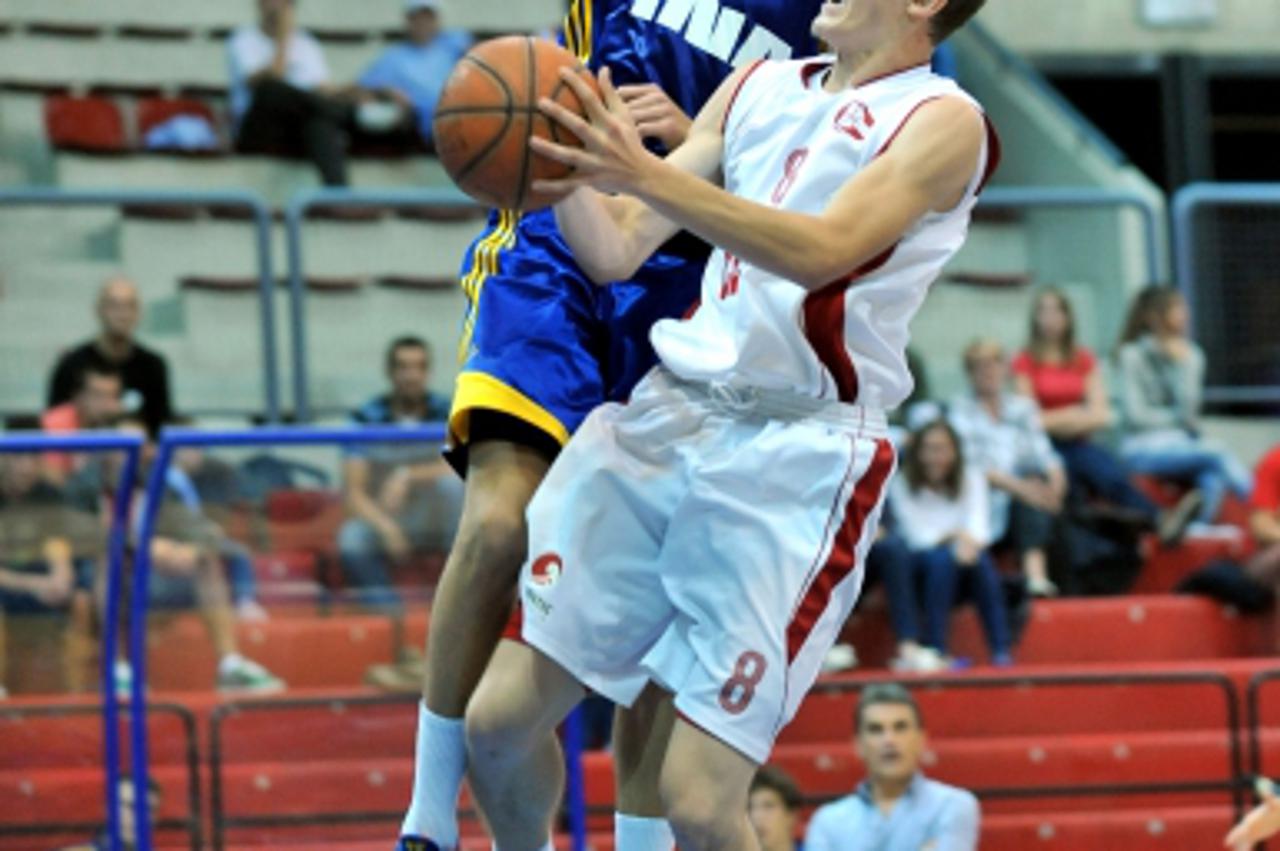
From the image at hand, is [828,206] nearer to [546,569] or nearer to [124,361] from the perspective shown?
[546,569]

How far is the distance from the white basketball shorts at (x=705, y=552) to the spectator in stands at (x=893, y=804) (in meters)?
3.31

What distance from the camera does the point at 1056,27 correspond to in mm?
14508

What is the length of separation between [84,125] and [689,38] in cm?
743

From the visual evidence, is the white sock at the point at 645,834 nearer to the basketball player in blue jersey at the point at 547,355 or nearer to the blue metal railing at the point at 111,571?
the basketball player in blue jersey at the point at 547,355

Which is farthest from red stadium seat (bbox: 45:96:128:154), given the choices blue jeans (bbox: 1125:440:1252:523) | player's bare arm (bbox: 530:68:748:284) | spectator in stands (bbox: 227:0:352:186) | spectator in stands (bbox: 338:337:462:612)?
player's bare arm (bbox: 530:68:748:284)

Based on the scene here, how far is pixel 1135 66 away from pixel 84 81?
246 inches

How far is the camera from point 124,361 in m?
8.80

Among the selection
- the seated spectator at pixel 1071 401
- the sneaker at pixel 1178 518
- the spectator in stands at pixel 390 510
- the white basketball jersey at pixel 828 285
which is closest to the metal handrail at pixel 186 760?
the spectator in stands at pixel 390 510

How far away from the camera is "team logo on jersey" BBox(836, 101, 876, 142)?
164 inches

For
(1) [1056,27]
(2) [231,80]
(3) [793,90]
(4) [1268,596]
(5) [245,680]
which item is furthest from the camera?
(1) [1056,27]

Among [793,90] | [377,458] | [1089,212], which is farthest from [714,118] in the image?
[1089,212]

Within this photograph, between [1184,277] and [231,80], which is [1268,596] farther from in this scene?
[231,80]

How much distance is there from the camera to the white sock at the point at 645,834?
4473 millimetres

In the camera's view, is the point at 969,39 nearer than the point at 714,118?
No
